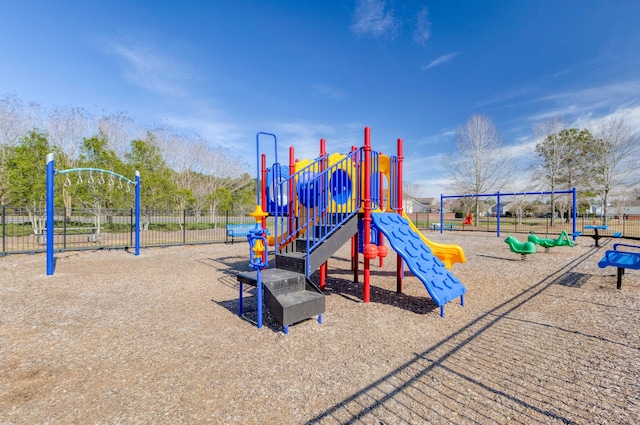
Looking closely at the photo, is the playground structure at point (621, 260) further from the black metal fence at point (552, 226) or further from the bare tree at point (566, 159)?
the bare tree at point (566, 159)

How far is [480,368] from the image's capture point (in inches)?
127

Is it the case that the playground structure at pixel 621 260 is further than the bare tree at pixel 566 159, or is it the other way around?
the bare tree at pixel 566 159

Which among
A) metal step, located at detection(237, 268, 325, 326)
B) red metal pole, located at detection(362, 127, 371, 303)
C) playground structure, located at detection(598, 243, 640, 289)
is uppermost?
red metal pole, located at detection(362, 127, 371, 303)

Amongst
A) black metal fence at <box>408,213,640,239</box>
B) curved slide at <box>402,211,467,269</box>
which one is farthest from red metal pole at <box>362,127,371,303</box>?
black metal fence at <box>408,213,640,239</box>

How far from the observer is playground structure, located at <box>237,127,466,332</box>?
4766 mm

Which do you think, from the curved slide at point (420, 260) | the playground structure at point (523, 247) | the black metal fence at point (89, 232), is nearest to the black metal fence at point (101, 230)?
the black metal fence at point (89, 232)

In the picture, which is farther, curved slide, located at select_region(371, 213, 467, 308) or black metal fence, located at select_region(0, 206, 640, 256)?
black metal fence, located at select_region(0, 206, 640, 256)

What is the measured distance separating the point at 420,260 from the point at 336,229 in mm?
1558

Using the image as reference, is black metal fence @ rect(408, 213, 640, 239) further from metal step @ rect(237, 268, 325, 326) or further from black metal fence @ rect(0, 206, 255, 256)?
black metal fence @ rect(0, 206, 255, 256)

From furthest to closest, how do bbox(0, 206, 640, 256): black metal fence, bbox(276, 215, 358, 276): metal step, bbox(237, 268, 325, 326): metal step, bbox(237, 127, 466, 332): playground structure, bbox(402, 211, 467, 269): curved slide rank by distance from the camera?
bbox(0, 206, 640, 256): black metal fence, bbox(402, 211, 467, 269): curved slide, bbox(276, 215, 358, 276): metal step, bbox(237, 127, 466, 332): playground structure, bbox(237, 268, 325, 326): metal step

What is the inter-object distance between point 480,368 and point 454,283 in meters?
2.21

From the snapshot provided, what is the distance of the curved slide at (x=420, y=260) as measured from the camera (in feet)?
16.1

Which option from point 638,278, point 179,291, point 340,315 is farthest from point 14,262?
point 638,278

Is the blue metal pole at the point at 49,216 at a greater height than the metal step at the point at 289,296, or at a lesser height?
greater
